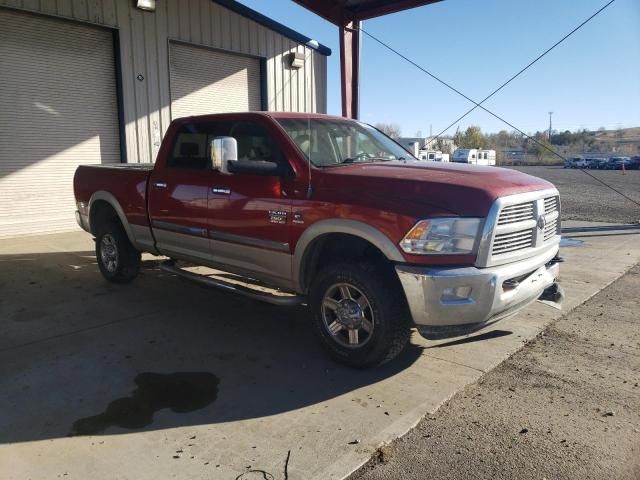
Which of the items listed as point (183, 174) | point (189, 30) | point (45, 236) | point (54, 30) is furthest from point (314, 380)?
point (189, 30)

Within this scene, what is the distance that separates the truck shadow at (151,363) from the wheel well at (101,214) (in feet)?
2.97

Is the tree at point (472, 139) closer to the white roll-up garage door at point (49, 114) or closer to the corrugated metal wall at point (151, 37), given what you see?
the corrugated metal wall at point (151, 37)

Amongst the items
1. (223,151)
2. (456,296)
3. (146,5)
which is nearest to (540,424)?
(456,296)

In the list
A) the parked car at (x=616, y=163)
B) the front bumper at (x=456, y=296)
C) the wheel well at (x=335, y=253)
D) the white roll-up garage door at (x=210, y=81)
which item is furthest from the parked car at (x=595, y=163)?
the front bumper at (x=456, y=296)

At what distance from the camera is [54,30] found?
1054 cm

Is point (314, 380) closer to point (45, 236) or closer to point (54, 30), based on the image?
point (45, 236)

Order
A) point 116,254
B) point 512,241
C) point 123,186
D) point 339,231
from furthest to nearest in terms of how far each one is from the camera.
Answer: point 116,254 → point 123,186 → point 339,231 → point 512,241

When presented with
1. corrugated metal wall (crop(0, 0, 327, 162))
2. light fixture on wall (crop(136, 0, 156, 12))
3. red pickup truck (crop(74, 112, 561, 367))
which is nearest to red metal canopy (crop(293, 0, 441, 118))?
corrugated metal wall (crop(0, 0, 327, 162))

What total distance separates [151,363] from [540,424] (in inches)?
116

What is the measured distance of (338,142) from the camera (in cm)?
515

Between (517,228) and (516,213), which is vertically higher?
(516,213)

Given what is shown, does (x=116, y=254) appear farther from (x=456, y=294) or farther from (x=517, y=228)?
(x=517, y=228)

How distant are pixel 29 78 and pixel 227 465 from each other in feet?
32.9

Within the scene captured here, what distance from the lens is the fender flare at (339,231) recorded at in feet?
12.4
